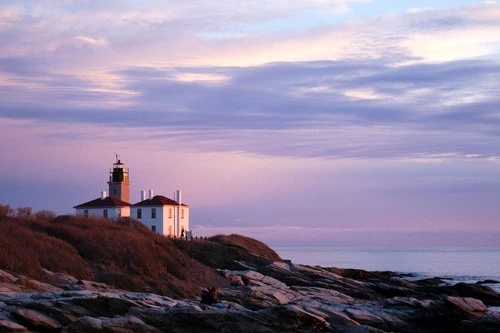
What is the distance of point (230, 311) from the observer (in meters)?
25.0

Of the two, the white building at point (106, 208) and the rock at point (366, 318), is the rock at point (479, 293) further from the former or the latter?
the white building at point (106, 208)

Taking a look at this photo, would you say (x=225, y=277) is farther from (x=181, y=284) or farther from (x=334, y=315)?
(x=334, y=315)

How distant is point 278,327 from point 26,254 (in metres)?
12.3

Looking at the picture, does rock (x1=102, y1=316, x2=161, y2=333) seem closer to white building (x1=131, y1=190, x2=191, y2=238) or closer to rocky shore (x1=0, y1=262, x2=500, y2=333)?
rocky shore (x1=0, y1=262, x2=500, y2=333)

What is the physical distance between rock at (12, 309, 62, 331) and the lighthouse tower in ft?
168

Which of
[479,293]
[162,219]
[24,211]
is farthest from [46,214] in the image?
[479,293]

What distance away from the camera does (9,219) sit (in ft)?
131

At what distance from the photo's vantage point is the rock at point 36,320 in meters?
22.2

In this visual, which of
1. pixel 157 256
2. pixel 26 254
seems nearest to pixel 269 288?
pixel 157 256

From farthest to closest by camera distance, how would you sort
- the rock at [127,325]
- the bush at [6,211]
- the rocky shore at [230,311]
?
the bush at [6,211]
the rocky shore at [230,311]
the rock at [127,325]

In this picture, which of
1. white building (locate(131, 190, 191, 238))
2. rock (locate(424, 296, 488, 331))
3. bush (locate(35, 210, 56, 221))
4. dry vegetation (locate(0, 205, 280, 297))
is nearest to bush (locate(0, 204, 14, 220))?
dry vegetation (locate(0, 205, 280, 297))

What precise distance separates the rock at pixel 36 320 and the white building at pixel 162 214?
4437cm

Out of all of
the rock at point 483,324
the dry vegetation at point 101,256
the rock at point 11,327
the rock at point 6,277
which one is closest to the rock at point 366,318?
the rock at point 483,324

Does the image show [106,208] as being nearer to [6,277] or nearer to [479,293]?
[479,293]
